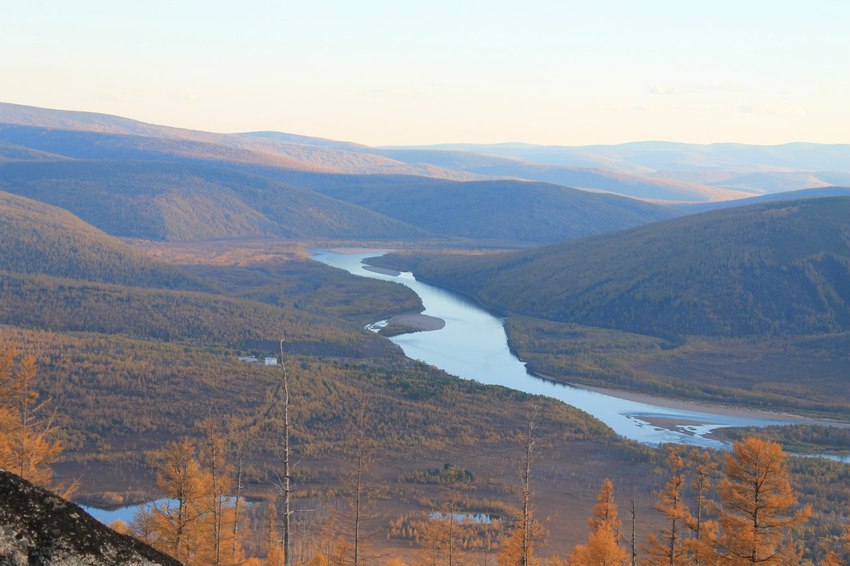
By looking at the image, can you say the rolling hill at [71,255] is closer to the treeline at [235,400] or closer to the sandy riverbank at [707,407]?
the treeline at [235,400]

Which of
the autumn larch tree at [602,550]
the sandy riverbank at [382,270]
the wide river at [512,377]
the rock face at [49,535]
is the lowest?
A: the sandy riverbank at [382,270]

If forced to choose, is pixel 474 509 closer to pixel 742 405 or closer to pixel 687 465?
pixel 687 465

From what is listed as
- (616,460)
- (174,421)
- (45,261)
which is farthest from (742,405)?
(45,261)

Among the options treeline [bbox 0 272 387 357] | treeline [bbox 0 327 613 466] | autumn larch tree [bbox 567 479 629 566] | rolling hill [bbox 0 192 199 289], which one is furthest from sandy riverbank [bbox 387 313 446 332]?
autumn larch tree [bbox 567 479 629 566]

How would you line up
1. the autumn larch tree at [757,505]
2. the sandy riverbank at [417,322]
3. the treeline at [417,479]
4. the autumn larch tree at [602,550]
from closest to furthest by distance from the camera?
the autumn larch tree at [757,505]
the treeline at [417,479]
the autumn larch tree at [602,550]
the sandy riverbank at [417,322]

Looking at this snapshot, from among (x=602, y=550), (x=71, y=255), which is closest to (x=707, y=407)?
(x=602, y=550)

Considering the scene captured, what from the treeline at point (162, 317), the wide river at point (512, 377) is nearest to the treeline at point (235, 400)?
the wide river at point (512, 377)
